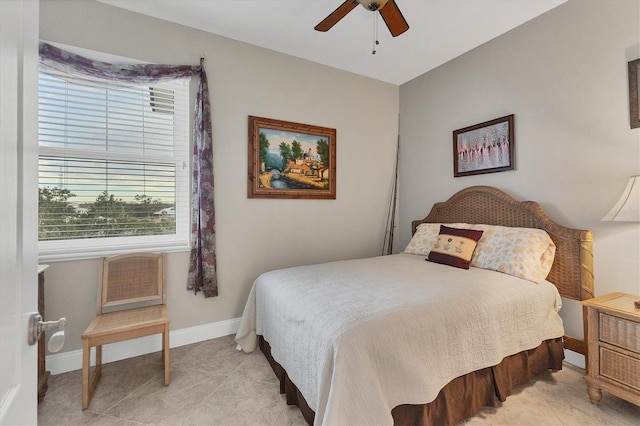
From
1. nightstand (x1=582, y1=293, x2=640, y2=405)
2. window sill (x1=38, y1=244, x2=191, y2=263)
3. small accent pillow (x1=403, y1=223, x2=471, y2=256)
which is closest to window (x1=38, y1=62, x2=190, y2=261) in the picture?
window sill (x1=38, y1=244, x2=191, y2=263)

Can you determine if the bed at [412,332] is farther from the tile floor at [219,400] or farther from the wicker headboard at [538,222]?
the tile floor at [219,400]

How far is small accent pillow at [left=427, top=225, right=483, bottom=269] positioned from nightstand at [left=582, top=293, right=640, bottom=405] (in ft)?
2.60

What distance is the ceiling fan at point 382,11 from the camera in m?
1.76

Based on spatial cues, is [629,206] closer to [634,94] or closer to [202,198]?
[634,94]

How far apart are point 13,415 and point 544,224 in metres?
3.06

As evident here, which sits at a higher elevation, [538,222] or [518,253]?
[538,222]

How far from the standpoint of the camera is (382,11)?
1832mm

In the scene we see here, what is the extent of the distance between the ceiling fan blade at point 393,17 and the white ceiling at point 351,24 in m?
0.50

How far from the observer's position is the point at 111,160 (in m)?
2.37

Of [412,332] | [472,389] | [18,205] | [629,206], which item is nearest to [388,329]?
[412,332]

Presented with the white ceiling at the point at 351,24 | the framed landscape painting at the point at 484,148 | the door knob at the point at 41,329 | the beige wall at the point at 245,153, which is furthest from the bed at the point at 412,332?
the white ceiling at the point at 351,24

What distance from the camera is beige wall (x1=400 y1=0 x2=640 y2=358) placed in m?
2.01

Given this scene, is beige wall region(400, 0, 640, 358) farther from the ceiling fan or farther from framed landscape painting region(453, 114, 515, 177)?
the ceiling fan

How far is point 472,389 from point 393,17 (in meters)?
2.36
